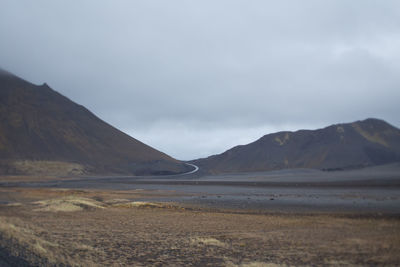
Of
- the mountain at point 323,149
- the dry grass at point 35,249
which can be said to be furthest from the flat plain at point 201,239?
the mountain at point 323,149

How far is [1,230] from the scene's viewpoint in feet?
35.6

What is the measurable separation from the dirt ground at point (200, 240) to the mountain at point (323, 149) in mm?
88538

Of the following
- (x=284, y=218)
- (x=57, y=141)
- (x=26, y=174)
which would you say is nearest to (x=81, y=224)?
(x=284, y=218)

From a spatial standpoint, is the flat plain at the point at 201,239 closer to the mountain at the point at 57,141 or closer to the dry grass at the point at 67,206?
the dry grass at the point at 67,206

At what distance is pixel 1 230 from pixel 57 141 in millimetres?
109100

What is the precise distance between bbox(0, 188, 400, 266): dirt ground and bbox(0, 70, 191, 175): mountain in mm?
83857

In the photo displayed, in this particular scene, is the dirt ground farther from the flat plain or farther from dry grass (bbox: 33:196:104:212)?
dry grass (bbox: 33:196:104:212)

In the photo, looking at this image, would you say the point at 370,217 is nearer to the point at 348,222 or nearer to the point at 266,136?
the point at 348,222

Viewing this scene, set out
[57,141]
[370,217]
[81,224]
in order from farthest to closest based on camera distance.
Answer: [57,141] → [370,217] → [81,224]

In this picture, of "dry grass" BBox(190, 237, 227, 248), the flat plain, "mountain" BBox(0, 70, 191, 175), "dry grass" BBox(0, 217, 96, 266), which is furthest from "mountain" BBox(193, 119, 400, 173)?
"dry grass" BBox(0, 217, 96, 266)

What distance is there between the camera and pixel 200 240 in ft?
38.6

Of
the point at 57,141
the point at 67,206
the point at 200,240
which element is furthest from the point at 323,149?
the point at 200,240

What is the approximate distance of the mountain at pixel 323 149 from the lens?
110 metres

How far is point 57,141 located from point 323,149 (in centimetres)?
8974
